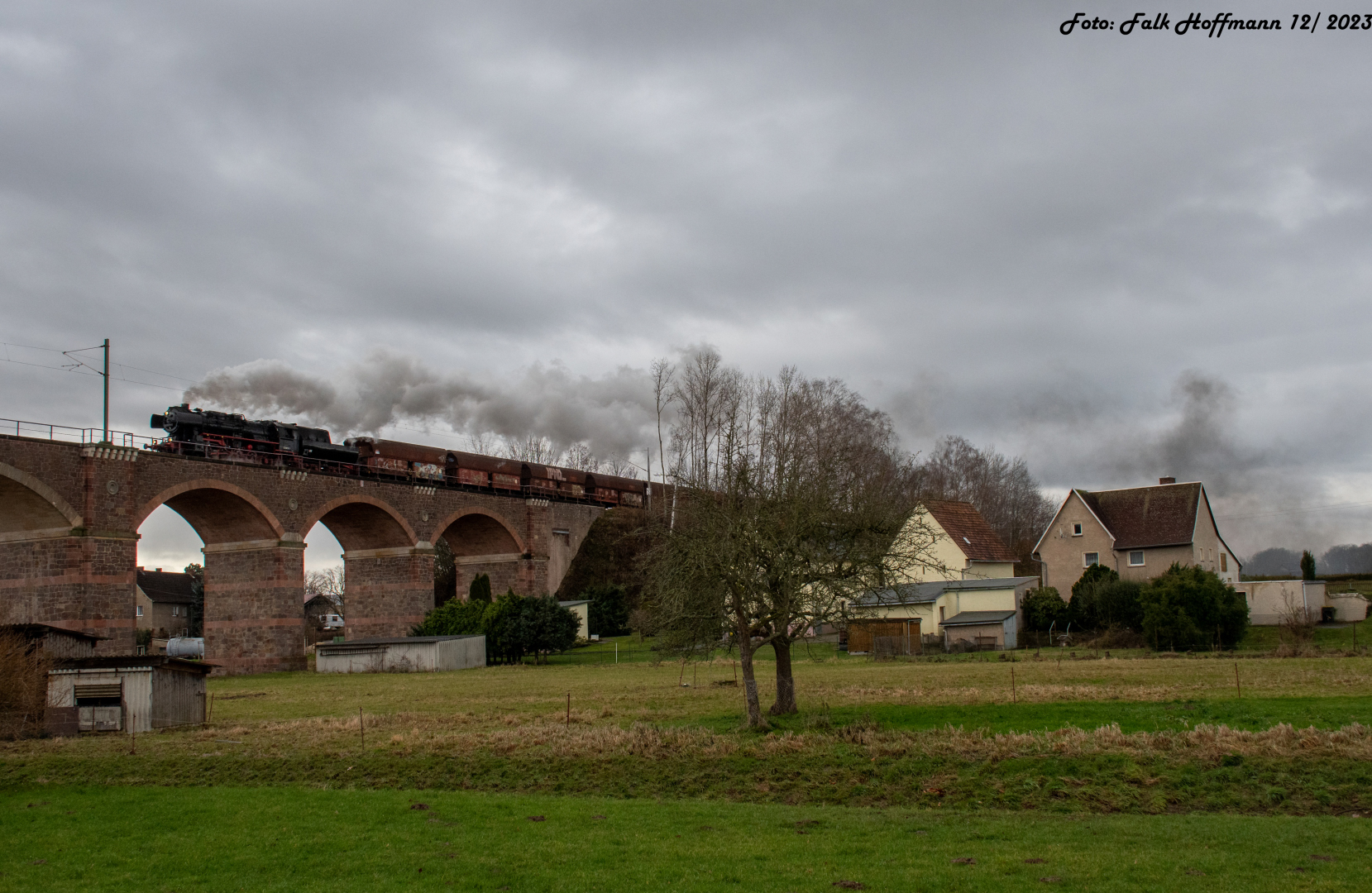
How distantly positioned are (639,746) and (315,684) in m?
21.8

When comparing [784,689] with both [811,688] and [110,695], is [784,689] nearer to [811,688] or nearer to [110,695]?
[811,688]

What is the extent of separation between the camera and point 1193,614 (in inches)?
1452

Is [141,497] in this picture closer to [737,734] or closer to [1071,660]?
[737,734]

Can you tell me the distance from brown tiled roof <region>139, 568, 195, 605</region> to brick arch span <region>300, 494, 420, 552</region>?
38717 mm

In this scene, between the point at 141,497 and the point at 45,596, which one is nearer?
the point at 45,596

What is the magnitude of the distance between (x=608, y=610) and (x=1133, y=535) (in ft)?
90.7

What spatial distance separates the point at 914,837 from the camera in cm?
1148

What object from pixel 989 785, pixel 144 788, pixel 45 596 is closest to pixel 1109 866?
pixel 989 785

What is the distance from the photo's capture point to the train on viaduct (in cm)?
3541

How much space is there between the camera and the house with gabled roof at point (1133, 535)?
48.6 m

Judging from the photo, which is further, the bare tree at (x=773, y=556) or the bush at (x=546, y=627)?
the bush at (x=546, y=627)

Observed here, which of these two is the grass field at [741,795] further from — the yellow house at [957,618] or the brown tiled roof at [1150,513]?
the brown tiled roof at [1150,513]

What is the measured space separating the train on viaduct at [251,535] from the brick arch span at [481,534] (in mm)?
94

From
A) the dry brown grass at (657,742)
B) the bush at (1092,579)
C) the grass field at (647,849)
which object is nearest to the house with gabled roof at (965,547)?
the bush at (1092,579)
